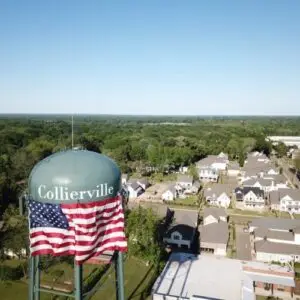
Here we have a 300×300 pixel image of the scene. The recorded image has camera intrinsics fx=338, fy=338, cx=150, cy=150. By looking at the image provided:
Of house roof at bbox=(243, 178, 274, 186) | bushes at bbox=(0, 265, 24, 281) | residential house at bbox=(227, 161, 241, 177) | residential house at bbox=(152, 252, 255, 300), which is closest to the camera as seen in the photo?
residential house at bbox=(152, 252, 255, 300)

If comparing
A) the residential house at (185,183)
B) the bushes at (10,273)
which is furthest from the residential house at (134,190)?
the bushes at (10,273)

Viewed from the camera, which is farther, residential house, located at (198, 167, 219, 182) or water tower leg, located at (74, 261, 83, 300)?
residential house, located at (198, 167, 219, 182)

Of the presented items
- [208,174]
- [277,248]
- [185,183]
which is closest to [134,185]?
[185,183]

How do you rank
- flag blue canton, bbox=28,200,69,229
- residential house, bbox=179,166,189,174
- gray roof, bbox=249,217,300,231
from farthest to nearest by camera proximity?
residential house, bbox=179,166,189,174
gray roof, bbox=249,217,300,231
flag blue canton, bbox=28,200,69,229

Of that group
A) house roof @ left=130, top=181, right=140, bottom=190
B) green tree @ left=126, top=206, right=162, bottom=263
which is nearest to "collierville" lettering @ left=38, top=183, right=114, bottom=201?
green tree @ left=126, top=206, right=162, bottom=263

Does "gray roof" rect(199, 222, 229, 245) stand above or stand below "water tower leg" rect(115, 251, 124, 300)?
below

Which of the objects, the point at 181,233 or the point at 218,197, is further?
the point at 218,197

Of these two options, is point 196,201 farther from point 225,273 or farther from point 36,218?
point 36,218

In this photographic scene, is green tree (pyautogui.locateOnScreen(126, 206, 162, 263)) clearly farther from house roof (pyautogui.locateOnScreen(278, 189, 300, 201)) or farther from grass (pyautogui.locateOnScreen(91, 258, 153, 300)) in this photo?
house roof (pyautogui.locateOnScreen(278, 189, 300, 201))

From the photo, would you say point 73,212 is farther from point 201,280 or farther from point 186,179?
point 186,179
